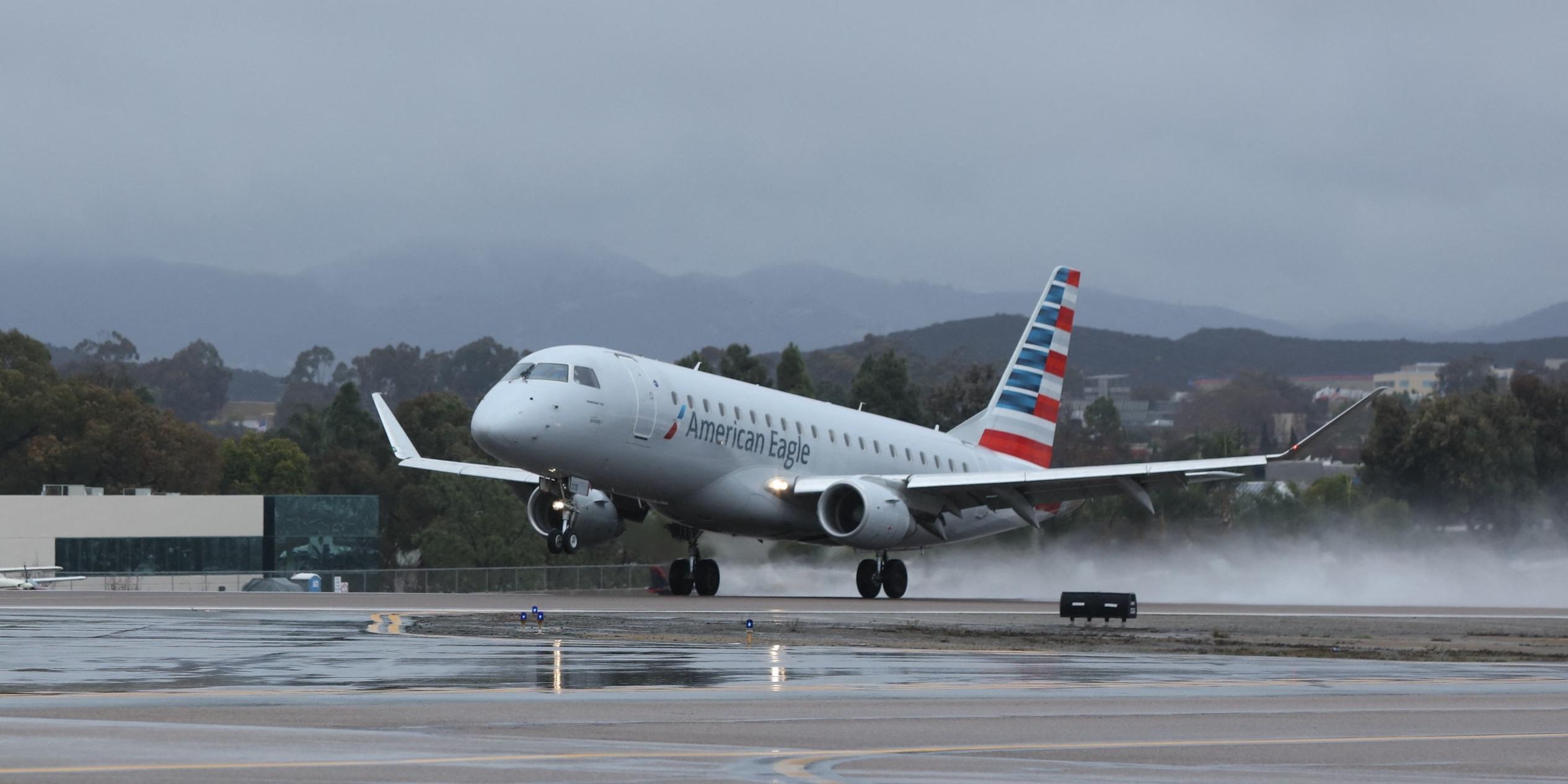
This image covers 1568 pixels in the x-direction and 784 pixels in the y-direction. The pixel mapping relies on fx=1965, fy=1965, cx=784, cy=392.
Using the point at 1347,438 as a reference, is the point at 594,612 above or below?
below

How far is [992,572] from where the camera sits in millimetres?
49344

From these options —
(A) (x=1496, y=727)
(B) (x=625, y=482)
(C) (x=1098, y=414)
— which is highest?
(C) (x=1098, y=414)

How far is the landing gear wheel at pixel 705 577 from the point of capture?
1626 inches

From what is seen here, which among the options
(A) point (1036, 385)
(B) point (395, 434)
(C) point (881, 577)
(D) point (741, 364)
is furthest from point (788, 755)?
(D) point (741, 364)

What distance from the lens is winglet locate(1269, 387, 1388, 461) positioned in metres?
35.7

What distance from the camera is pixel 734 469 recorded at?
Answer: 128ft

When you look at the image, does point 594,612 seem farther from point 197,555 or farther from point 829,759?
point 197,555

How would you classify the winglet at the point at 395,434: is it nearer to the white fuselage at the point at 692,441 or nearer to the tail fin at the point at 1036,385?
the white fuselage at the point at 692,441

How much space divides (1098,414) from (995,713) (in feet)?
490

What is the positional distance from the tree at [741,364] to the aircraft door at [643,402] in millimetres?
87316

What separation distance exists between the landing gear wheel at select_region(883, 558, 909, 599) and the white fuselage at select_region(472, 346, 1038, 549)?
81 centimetres

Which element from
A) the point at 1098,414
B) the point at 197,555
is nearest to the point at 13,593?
the point at 197,555

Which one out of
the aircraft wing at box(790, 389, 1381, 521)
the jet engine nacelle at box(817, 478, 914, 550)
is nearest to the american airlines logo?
the aircraft wing at box(790, 389, 1381, 521)

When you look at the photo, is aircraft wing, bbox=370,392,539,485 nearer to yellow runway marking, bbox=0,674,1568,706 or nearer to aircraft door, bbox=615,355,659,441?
aircraft door, bbox=615,355,659,441
